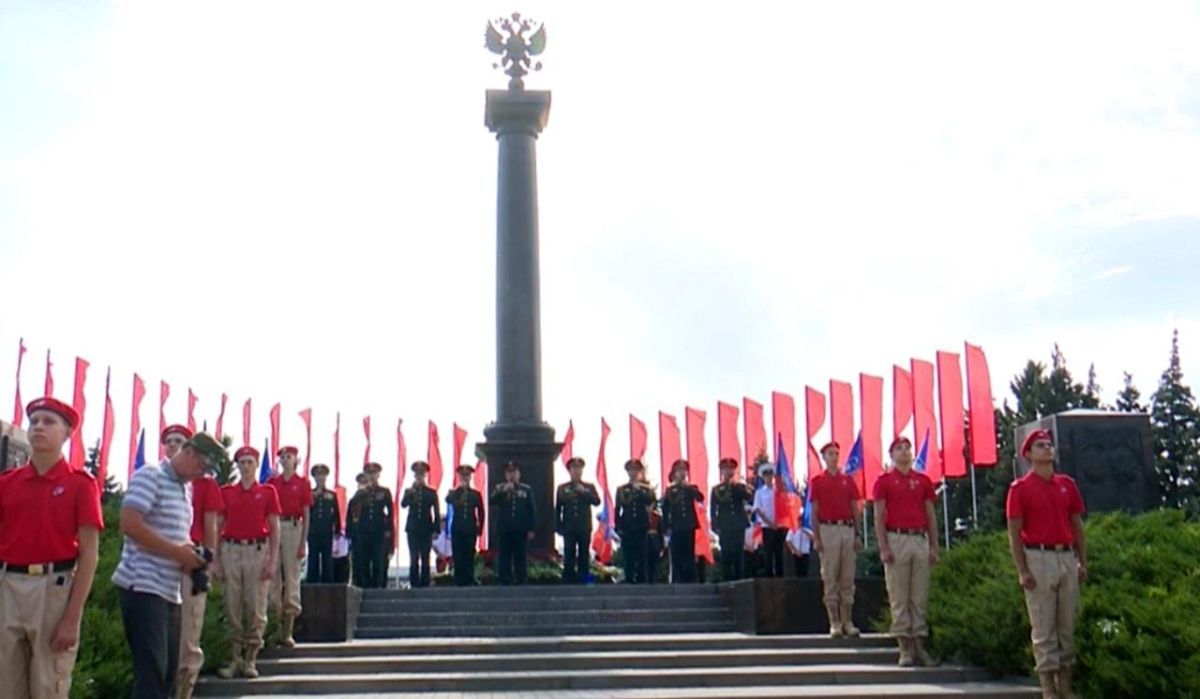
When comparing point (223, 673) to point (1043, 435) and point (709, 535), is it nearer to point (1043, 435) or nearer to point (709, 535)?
point (1043, 435)

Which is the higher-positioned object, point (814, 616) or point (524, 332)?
point (524, 332)

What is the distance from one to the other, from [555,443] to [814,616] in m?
8.10

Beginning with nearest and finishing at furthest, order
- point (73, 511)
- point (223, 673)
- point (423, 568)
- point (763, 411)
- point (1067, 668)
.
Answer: point (73, 511), point (1067, 668), point (223, 673), point (423, 568), point (763, 411)

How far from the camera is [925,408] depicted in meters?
26.1

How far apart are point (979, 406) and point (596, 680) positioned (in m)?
14.6

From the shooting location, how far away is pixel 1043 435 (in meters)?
9.72

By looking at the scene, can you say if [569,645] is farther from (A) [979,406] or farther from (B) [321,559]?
(A) [979,406]

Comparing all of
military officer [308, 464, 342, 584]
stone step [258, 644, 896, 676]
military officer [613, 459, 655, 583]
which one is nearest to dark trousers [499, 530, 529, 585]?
military officer [613, 459, 655, 583]

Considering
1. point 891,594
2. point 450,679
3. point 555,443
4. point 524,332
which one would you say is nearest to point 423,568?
point 555,443

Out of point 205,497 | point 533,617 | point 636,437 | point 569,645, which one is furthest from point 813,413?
point 205,497

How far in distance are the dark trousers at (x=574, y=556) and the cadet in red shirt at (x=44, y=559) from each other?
39.0 ft

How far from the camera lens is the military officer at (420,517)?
704 inches

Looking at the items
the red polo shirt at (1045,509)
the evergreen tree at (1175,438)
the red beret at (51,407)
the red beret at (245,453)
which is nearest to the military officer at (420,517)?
the red beret at (245,453)

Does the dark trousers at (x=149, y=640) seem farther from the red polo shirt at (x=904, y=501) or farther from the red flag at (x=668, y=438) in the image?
the red flag at (x=668, y=438)
